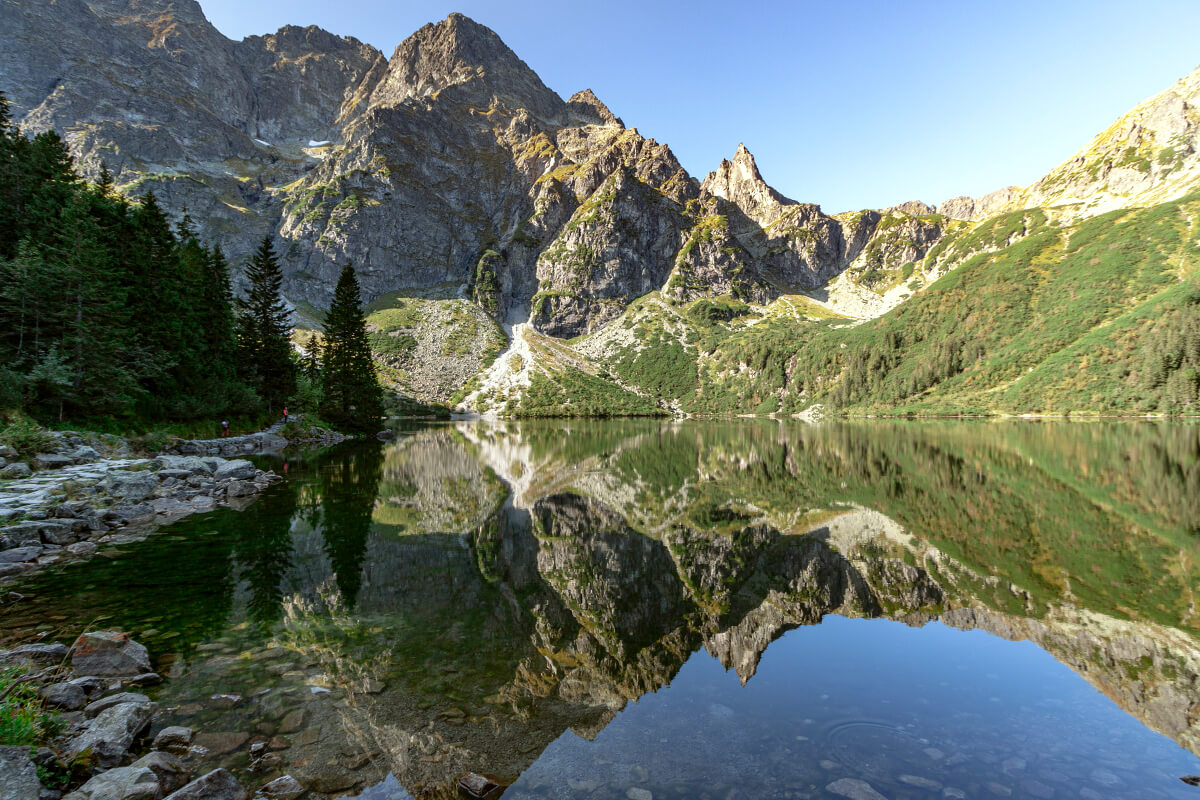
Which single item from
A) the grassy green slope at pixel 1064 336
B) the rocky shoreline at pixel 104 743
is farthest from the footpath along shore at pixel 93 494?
the grassy green slope at pixel 1064 336

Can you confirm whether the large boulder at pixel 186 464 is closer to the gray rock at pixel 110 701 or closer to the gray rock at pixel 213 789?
the gray rock at pixel 110 701

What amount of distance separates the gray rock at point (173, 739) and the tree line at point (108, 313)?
110ft

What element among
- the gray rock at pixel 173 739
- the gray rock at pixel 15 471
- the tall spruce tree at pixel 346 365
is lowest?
the gray rock at pixel 173 739

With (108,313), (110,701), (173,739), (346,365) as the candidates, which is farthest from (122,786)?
(346,365)

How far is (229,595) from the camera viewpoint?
44.2 feet

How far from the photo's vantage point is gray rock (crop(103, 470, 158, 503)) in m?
22.8

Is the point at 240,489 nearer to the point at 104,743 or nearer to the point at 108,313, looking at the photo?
the point at 108,313

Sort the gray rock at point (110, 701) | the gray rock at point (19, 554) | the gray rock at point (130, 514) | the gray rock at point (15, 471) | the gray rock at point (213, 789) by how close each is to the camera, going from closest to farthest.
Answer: the gray rock at point (213, 789) < the gray rock at point (110, 701) < the gray rock at point (19, 554) < the gray rock at point (130, 514) < the gray rock at point (15, 471)

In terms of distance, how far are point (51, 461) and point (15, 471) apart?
2.98 meters

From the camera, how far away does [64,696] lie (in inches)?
302

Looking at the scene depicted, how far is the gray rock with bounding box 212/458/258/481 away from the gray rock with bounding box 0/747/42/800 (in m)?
29.3

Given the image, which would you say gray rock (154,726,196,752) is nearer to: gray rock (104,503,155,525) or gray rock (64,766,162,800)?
gray rock (64,766,162,800)

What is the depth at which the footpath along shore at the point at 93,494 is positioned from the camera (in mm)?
16688

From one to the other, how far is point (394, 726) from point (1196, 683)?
13.5 metres
